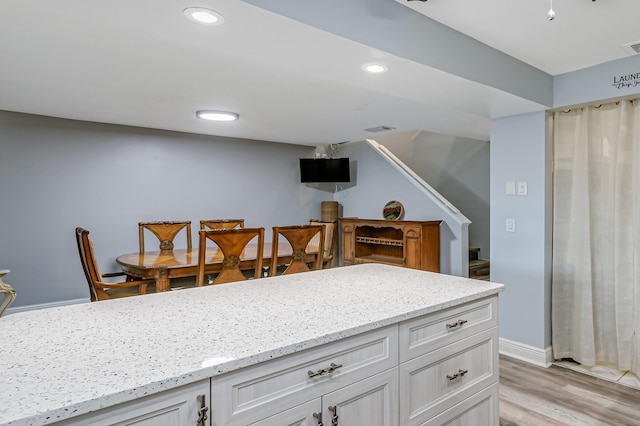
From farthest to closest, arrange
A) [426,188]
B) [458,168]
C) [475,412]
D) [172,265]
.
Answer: [458,168], [426,188], [172,265], [475,412]

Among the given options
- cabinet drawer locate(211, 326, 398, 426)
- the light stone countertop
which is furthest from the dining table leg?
cabinet drawer locate(211, 326, 398, 426)

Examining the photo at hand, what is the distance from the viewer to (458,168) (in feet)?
20.6

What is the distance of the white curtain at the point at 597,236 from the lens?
2.74m

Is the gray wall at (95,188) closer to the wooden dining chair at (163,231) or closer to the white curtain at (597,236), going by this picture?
the wooden dining chair at (163,231)

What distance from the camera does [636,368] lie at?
271cm

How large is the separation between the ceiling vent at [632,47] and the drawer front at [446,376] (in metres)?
2.06

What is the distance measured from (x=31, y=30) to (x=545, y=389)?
379 centimetres

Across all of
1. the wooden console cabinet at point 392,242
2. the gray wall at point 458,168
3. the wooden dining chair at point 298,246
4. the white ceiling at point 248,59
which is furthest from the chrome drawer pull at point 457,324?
the gray wall at point 458,168

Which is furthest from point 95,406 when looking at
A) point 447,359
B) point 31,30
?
point 31,30

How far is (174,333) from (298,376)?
38 cm

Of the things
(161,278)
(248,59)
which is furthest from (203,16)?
(161,278)

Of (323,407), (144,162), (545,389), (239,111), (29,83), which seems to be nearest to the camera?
(323,407)

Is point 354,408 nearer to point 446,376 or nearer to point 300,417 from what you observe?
point 300,417

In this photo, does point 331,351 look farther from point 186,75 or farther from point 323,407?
point 186,75
